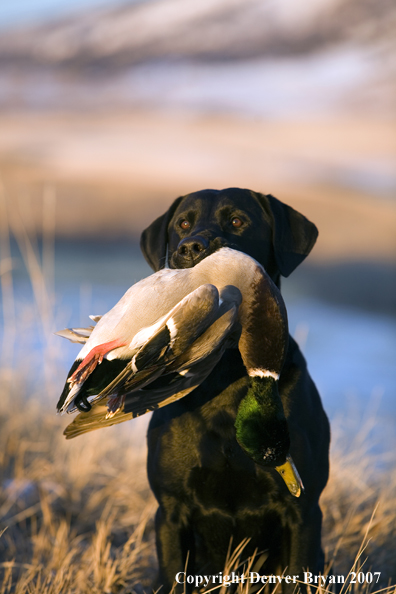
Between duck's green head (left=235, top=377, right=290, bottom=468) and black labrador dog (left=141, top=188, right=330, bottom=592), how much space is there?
13.4 inches

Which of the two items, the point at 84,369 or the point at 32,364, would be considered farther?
the point at 32,364

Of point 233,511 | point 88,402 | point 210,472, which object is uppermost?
point 88,402

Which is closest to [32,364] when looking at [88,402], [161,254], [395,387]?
[161,254]

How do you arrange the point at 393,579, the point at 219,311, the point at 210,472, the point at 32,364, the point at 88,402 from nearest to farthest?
1. the point at 219,311
2. the point at 88,402
3. the point at 210,472
4. the point at 393,579
5. the point at 32,364

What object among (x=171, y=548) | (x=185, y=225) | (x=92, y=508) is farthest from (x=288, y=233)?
(x=92, y=508)

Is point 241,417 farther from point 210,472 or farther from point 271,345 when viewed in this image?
point 210,472

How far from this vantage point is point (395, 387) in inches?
267

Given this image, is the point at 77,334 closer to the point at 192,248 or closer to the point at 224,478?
the point at 192,248

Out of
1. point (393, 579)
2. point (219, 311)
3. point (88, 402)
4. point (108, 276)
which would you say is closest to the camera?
point (219, 311)

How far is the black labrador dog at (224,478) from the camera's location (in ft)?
6.60

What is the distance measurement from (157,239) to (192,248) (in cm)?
66

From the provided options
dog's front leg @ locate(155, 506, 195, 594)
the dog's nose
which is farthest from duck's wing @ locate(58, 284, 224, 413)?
dog's front leg @ locate(155, 506, 195, 594)

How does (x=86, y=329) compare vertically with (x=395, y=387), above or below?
above

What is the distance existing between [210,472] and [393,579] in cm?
98
